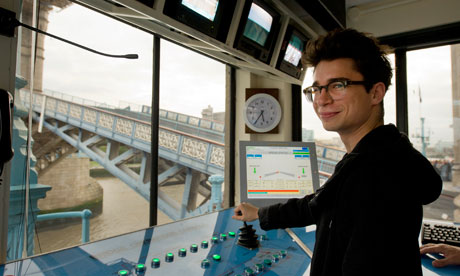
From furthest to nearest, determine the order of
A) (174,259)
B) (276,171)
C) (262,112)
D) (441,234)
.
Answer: (262,112) → (276,171) → (441,234) → (174,259)

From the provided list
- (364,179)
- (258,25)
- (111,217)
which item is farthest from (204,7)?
(111,217)

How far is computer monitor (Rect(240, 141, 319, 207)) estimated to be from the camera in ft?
5.36

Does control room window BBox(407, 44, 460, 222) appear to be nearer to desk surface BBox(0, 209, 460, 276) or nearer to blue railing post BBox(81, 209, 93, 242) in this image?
desk surface BBox(0, 209, 460, 276)

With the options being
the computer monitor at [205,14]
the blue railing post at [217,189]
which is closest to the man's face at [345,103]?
the computer monitor at [205,14]

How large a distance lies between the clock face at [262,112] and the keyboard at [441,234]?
146 centimetres

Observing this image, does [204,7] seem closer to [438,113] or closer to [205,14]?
→ [205,14]

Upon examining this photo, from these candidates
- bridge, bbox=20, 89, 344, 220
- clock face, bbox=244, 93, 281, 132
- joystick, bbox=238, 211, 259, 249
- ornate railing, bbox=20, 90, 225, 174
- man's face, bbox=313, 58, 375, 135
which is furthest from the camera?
clock face, bbox=244, 93, 281, 132

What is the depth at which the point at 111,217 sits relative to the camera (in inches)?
116

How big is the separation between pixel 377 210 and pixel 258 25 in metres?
1.43

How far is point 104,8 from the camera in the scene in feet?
3.66

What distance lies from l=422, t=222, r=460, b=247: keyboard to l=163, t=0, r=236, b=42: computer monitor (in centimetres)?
145

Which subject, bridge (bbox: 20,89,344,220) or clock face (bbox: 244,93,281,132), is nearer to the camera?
bridge (bbox: 20,89,344,220)

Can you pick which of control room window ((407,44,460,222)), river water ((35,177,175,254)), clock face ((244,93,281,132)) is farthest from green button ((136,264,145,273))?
control room window ((407,44,460,222))

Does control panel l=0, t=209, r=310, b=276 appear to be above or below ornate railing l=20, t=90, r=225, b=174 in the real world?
below
